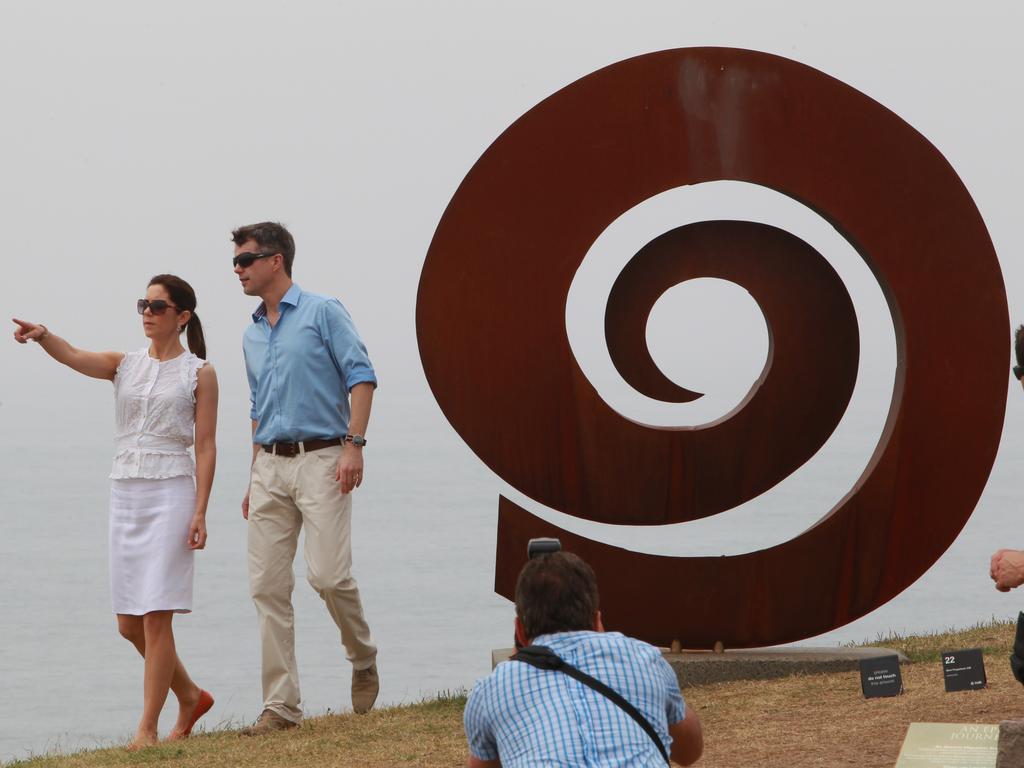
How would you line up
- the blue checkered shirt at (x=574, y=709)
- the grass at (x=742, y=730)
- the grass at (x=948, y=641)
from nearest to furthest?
the blue checkered shirt at (x=574, y=709)
the grass at (x=742, y=730)
the grass at (x=948, y=641)

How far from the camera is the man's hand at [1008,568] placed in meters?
3.94

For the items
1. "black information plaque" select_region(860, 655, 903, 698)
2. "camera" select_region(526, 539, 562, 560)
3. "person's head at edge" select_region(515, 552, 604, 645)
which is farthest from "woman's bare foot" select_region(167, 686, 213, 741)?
"person's head at edge" select_region(515, 552, 604, 645)

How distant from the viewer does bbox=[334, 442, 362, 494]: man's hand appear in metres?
5.38

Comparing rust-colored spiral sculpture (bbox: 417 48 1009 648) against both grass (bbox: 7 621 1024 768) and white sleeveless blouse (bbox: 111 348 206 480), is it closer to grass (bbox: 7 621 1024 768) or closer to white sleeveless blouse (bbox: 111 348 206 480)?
grass (bbox: 7 621 1024 768)

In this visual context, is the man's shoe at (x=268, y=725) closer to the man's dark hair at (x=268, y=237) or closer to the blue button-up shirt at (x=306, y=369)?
the blue button-up shirt at (x=306, y=369)

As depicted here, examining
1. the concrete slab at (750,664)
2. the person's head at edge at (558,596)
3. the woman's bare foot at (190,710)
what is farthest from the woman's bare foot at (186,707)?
the person's head at edge at (558,596)

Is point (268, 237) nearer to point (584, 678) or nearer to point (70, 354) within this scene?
Answer: point (70, 354)

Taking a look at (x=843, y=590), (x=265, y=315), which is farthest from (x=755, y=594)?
(x=265, y=315)

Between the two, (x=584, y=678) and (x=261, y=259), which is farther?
(x=261, y=259)

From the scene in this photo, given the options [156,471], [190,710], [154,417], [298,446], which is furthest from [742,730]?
[154,417]

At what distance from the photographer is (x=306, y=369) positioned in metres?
5.50

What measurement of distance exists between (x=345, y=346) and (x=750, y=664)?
7.02 feet

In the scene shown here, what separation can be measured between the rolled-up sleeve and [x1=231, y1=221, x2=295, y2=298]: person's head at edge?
22cm

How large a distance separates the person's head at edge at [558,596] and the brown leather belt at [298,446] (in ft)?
8.55
